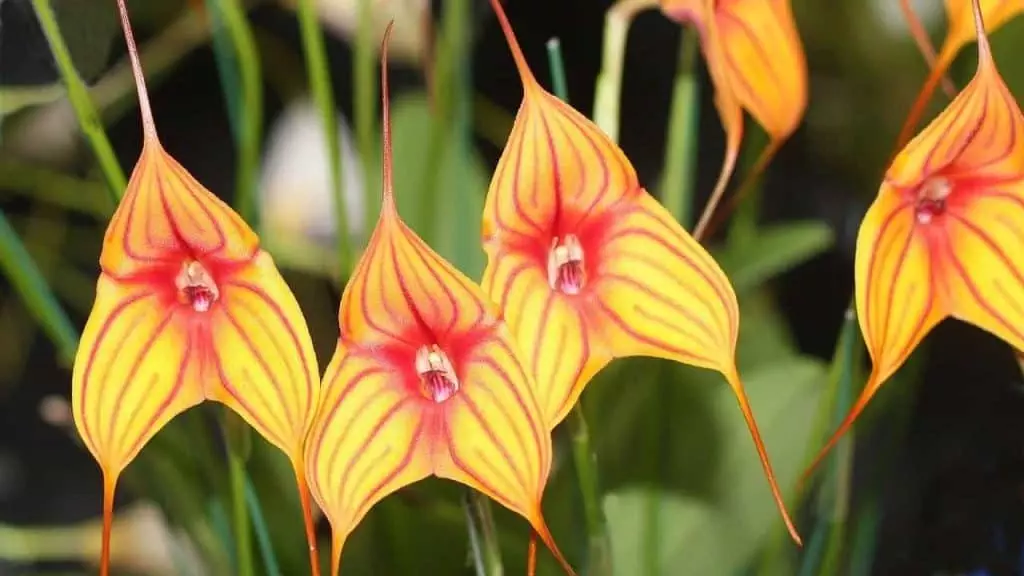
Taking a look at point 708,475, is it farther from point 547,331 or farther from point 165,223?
point 165,223

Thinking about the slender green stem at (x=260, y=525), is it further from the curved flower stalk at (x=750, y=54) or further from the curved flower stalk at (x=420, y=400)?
the curved flower stalk at (x=750, y=54)

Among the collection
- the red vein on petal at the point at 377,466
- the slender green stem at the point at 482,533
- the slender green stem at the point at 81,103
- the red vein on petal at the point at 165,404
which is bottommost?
the slender green stem at the point at 482,533

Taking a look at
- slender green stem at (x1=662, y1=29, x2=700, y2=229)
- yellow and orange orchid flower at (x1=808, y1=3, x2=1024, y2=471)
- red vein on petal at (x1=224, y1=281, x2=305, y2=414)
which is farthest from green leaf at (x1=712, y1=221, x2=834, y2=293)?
red vein on petal at (x1=224, y1=281, x2=305, y2=414)

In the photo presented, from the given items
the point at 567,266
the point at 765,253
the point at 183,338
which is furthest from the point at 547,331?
the point at 765,253

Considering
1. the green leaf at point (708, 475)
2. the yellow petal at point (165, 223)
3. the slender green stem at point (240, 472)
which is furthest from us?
the green leaf at point (708, 475)

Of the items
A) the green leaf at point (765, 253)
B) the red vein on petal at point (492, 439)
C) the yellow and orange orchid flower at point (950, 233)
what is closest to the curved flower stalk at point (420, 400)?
the red vein on petal at point (492, 439)
